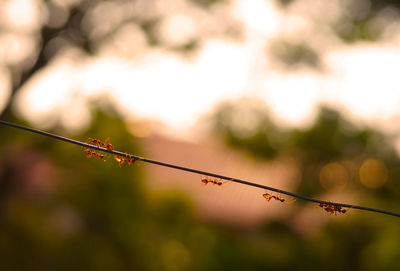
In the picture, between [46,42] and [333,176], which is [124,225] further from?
[333,176]

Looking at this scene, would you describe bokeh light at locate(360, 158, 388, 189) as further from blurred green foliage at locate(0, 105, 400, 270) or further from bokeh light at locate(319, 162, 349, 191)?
bokeh light at locate(319, 162, 349, 191)

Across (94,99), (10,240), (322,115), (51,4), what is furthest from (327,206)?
(322,115)

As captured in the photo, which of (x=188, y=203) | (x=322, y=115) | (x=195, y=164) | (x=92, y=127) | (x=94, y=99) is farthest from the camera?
(x=195, y=164)

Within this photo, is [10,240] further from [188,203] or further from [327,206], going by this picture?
[327,206]

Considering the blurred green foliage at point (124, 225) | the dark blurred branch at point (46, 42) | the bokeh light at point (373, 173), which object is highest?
the bokeh light at point (373, 173)

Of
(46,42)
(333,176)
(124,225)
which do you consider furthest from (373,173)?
(46,42)

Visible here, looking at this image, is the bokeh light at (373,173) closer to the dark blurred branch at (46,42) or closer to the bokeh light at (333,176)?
the bokeh light at (333,176)

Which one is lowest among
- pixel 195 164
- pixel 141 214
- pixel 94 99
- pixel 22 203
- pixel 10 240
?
pixel 10 240

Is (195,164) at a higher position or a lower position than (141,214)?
higher

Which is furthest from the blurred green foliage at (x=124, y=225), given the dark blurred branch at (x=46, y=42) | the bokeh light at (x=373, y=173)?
the dark blurred branch at (x=46, y=42)

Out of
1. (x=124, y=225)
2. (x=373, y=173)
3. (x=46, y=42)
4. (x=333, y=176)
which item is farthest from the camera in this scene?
(x=333, y=176)

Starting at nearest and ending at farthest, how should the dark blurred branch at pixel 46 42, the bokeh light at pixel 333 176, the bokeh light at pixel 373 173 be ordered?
1. the dark blurred branch at pixel 46 42
2. the bokeh light at pixel 373 173
3. the bokeh light at pixel 333 176
